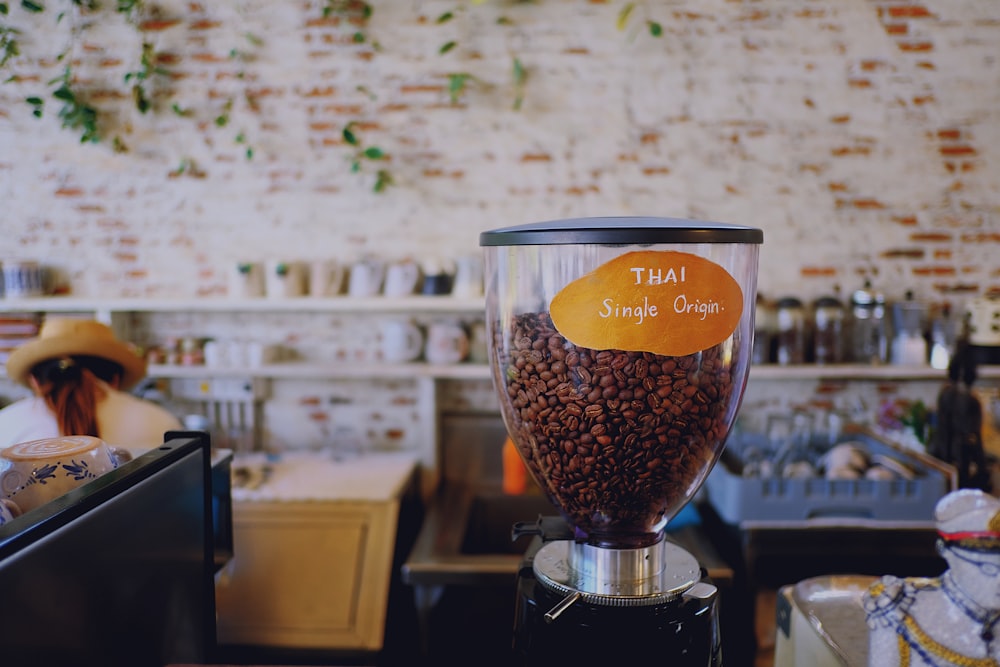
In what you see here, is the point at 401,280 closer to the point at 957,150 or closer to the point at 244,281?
the point at 244,281

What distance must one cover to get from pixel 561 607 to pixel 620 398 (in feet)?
0.80

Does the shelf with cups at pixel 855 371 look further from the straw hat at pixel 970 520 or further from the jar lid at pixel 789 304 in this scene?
the straw hat at pixel 970 520

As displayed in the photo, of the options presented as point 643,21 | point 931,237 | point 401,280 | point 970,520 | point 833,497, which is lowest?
point 833,497

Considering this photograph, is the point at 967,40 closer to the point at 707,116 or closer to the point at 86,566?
the point at 707,116

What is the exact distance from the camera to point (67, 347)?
210 cm

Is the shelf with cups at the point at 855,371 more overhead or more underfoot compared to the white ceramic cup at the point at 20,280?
more underfoot

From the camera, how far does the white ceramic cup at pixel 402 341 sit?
9.30ft

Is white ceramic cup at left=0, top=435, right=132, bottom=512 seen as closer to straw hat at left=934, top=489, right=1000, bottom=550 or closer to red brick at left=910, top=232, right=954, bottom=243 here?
straw hat at left=934, top=489, right=1000, bottom=550

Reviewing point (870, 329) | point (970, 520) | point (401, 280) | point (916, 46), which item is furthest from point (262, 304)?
point (916, 46)

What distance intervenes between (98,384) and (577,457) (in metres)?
1.88

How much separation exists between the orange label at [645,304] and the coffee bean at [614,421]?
0.06 ft

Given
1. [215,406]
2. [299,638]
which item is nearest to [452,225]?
[215,406]

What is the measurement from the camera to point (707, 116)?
9.05 feet

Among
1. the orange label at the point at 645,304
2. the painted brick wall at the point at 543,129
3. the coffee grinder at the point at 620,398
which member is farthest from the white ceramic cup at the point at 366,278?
the orange label at the point at 645,304
